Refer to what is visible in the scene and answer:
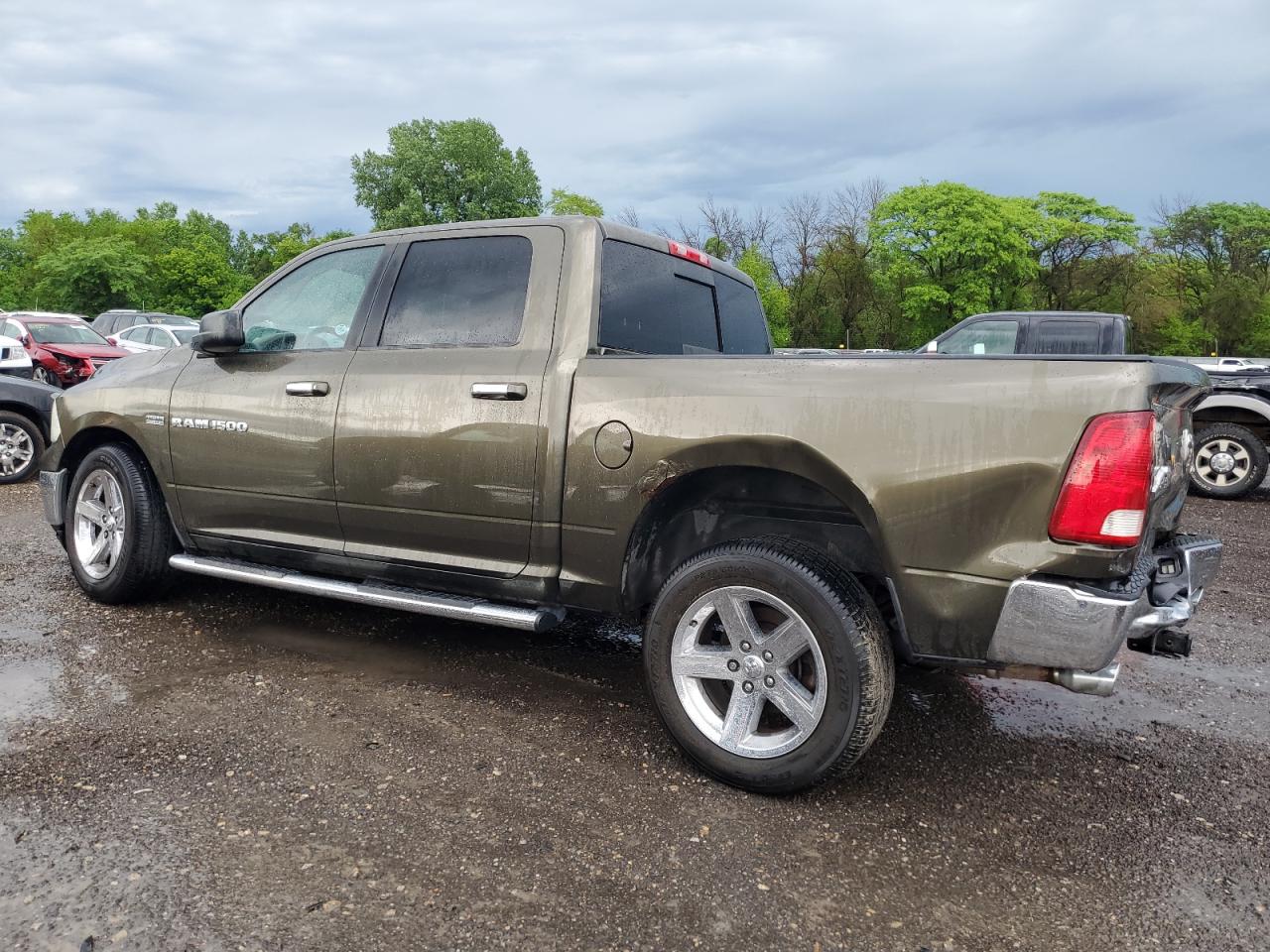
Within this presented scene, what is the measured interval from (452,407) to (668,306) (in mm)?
1038

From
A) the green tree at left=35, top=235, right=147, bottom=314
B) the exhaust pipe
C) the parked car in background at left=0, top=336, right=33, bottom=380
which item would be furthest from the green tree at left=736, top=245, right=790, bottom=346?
the exhaust pipe

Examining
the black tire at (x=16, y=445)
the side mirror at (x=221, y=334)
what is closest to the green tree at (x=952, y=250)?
the black tire at (x=16, y=445)

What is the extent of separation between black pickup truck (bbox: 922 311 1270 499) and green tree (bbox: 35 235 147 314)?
6243 cm

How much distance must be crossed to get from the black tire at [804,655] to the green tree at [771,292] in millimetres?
48787

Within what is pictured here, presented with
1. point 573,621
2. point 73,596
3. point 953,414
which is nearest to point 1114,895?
point 953,414

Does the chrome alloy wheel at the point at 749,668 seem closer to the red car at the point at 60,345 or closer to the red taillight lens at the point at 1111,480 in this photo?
the red taillight lens at the point at 1111,480

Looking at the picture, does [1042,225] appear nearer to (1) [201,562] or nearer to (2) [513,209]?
(2) [513,209]

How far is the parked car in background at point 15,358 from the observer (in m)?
13.0

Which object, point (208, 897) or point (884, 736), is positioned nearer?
point (208, 897)

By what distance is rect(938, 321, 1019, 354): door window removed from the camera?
34.6 feet

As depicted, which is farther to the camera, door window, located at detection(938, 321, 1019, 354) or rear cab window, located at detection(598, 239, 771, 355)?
door window, located at detection(938, 321, 1019, 354)

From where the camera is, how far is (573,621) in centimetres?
484

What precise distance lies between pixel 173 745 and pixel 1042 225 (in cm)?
5672

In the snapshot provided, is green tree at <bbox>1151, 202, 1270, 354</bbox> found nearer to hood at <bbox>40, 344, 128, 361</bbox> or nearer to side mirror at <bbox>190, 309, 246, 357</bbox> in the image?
hood at <bbox>40, 344, 128, 361</bbox>
